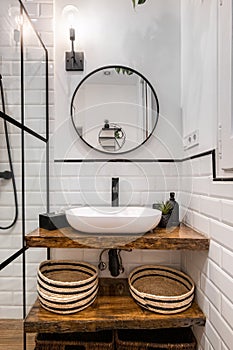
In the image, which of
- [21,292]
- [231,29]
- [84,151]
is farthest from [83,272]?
[231,29]

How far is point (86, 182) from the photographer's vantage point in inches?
74.6

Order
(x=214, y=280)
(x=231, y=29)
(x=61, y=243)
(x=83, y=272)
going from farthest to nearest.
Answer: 1. (x=83, y=272)
2. (x=61, y=243)
3. (x=214, y=280)
4. (x=231, y=29)

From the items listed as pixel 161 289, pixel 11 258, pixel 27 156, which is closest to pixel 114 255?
pixel 161 289

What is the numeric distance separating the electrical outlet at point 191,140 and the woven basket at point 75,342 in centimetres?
105

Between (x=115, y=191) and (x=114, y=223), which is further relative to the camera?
(x=115, y=191)

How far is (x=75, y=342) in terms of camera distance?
59.7 inches

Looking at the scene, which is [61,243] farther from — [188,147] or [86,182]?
[188,147]

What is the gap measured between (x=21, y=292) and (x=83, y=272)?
33cm

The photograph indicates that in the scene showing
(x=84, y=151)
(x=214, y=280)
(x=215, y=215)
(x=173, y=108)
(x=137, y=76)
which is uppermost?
(x=137, y=76)

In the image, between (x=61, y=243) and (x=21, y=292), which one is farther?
(x=21, y=292)

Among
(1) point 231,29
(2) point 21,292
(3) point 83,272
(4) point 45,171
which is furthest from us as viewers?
(4) point 45,171

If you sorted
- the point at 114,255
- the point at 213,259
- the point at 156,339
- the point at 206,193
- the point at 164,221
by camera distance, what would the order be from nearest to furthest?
the point at 213,259 < the point at 206,193 < the point at 156,339 < the point at 164,221 < the point at 114,255

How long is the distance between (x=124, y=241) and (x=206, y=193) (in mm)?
429

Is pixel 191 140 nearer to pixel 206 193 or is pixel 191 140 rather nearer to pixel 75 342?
pixel 206 193
